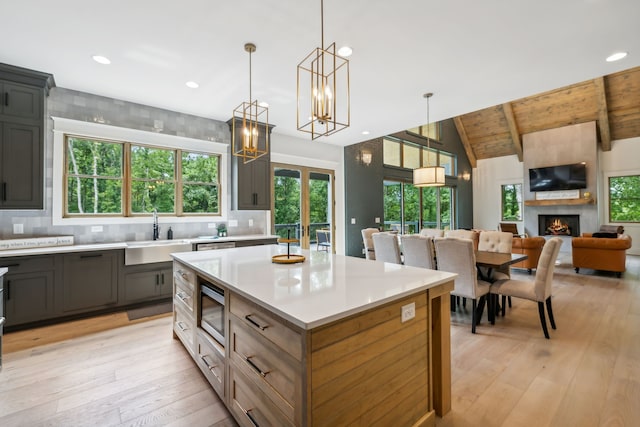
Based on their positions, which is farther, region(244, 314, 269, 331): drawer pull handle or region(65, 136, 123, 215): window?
region(65, 136, 123, 215): window

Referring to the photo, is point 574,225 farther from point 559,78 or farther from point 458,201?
point 559,78

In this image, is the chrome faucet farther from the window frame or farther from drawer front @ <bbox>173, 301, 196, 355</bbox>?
drawer front @ <bbox>173, 301, 196, 355</bbox>

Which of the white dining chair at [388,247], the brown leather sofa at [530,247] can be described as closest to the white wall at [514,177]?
the brown leather sofa at [530,247]

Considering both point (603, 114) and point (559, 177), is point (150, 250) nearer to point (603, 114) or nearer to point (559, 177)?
point (559, 177)

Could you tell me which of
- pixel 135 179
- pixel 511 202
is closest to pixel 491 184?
pixel 511 202

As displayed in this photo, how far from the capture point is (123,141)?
4.15 metres

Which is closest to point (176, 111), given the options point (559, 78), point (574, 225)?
point (559, 78)

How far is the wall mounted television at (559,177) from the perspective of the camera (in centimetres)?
818

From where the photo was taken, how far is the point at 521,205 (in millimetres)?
9969

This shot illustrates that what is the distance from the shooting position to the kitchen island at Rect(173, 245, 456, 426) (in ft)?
3.79

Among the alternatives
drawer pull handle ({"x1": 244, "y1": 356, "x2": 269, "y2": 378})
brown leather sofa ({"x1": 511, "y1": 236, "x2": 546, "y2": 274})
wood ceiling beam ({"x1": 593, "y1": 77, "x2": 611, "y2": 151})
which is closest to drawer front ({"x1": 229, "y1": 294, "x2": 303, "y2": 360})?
drawer pull handle ({"x1": 244, "y1": 356, "x2": 269, "y2": 378})

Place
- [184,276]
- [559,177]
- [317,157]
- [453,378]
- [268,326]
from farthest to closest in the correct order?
[559,177]
[317,157]
[184,276]
[453,378]
[268,326]

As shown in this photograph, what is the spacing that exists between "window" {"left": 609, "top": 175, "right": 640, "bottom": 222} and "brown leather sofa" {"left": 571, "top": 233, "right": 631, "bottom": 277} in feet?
13.0

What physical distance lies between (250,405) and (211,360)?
594mm
